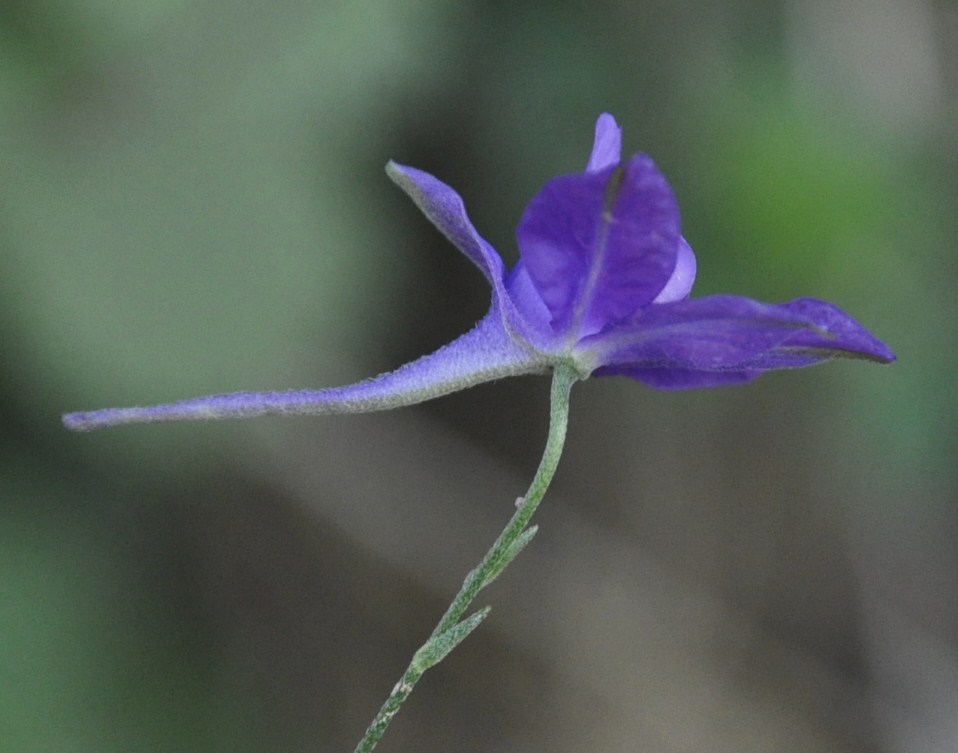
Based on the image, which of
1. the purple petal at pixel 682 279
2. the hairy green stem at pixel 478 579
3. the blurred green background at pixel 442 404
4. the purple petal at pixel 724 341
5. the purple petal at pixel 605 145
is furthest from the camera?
the blurred green background at pixel 442 404

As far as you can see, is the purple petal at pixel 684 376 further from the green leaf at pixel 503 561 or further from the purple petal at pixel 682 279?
the green leaf at pixel 503 561

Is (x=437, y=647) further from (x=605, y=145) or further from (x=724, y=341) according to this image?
(x=605, y=145)

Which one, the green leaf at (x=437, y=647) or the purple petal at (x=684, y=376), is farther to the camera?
the purple petal at (x=684, y=376)

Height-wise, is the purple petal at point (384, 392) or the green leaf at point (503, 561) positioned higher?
the purple petal at point (384, 392)

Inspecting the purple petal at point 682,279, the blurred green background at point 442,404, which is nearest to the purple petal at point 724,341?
the purple petal at point 682,279

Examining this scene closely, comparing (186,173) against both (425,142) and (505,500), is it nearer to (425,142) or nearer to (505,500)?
(425,142)

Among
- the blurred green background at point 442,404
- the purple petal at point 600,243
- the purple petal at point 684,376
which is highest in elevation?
the purple petal at point 600,243

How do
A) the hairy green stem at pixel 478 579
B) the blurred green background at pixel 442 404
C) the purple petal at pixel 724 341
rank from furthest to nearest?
the blurred green background at pixel 442 404 → the purple petal at pixel 724 341 → the hairy green stem at pixel 478 579

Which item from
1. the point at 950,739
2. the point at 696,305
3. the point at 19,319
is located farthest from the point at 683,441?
the point at 696,305
